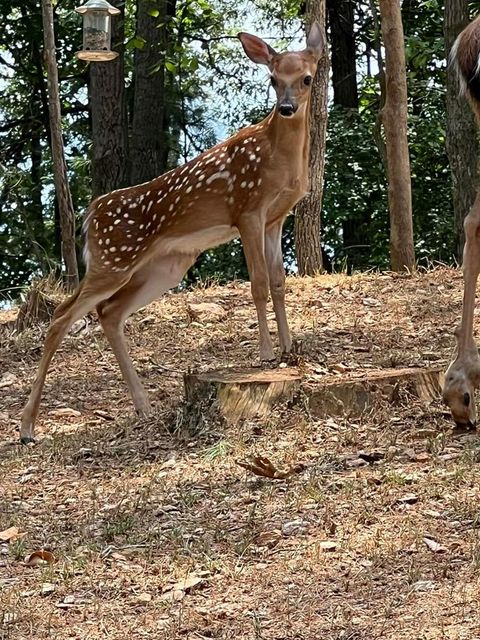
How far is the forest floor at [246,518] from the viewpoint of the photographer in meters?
3.93

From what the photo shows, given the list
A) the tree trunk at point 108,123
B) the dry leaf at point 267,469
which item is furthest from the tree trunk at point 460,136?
the dry leaf at point 267,469

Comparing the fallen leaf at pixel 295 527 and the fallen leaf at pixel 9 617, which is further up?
the fallen leaf at pixel 9 617

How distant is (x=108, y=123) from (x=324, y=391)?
11288 millimetres

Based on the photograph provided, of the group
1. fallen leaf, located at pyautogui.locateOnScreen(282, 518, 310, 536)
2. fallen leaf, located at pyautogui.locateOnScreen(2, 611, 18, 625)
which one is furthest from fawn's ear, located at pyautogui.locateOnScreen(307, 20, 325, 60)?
fallen leaf, located at pyautogui.locateOnScreen(2, 611, 18, 625)

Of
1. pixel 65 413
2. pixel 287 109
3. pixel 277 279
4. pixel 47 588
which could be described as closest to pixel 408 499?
pixel 47 588

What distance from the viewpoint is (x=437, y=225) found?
18297mm

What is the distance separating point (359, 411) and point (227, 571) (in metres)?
1.99

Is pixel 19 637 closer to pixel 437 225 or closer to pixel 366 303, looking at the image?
pixel 366 303

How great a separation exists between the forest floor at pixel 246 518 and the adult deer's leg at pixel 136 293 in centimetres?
50

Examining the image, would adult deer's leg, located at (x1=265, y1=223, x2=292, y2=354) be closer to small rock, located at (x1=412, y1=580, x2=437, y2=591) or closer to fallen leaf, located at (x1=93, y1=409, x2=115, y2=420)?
fallen leaf, located at (x1=93, y1=409, x2=115, y2=420)

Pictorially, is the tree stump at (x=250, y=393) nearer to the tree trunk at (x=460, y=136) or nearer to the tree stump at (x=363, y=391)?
the tree stump at (x=363, y=391)

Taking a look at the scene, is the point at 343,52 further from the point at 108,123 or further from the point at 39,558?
the point at 39,558

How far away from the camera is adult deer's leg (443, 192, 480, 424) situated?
545cm

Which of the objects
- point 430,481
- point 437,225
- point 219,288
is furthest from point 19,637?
point 437,225
